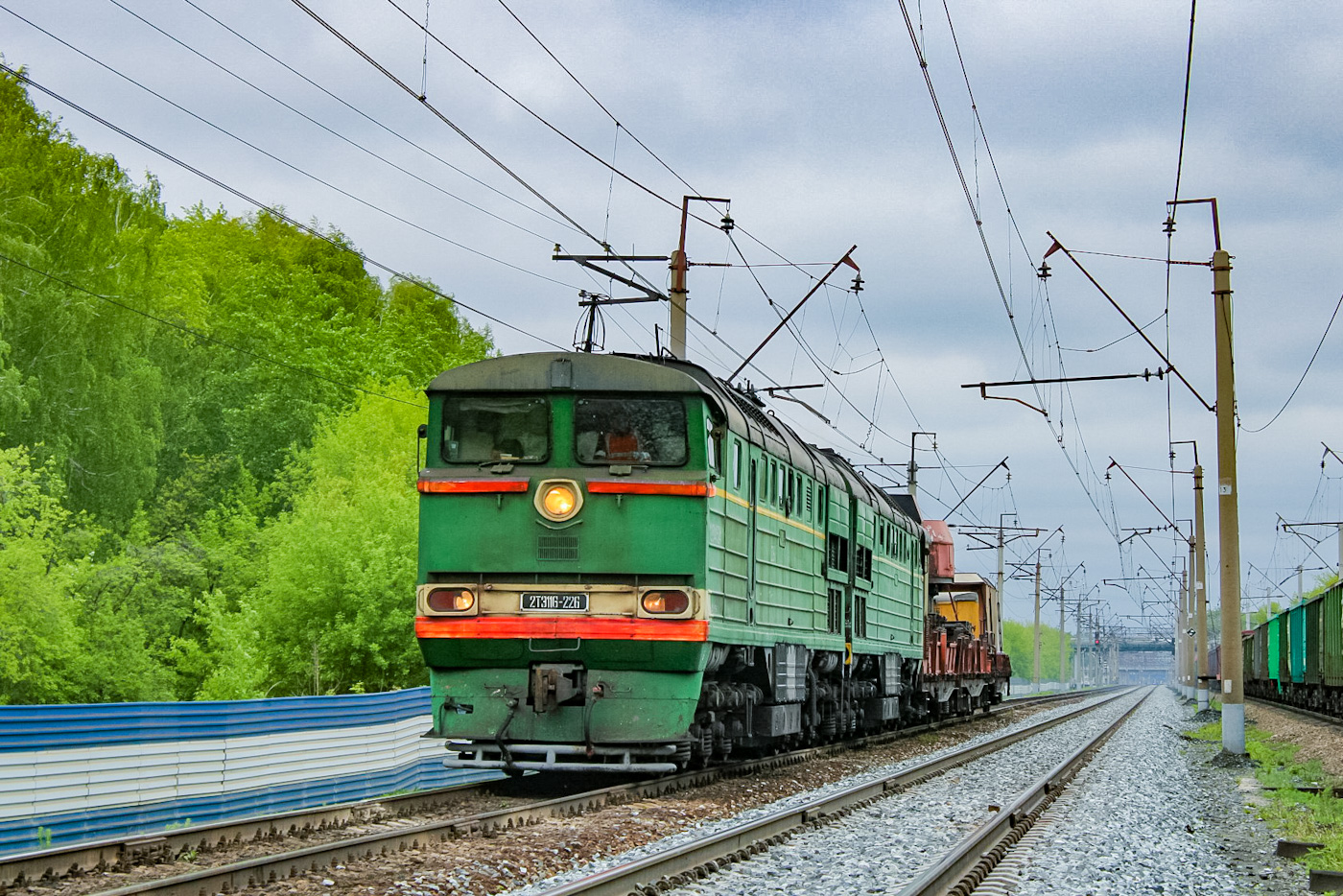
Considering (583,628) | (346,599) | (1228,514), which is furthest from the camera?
(346,599)

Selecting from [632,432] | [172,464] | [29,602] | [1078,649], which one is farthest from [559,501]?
[1078,649]

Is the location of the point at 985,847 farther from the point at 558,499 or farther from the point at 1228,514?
the point at 1228,514

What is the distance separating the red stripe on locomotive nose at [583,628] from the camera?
496 inches

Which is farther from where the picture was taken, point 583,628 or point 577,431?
point 577,431

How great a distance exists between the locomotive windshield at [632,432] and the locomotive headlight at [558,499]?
0.36 m

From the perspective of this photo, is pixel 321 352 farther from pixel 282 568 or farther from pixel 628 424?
pixel 628 424

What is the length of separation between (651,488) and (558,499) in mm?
842

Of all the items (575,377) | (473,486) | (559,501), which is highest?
(575,377)

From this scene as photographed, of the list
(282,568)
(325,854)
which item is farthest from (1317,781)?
(282,568)

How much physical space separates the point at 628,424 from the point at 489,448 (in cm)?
131

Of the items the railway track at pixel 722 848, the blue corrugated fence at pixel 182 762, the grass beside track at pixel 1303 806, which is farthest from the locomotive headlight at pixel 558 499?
the grass beside track at pixel 1303 806

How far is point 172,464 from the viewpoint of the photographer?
1909 inches

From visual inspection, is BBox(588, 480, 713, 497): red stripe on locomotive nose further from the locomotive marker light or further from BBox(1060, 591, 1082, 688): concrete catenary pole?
BBox(1060, 591, 1082, 688): concrete catenary pole

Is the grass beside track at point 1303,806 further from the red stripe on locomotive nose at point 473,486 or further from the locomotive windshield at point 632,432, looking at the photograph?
the red stripe on locomotive nose at point 473,486
